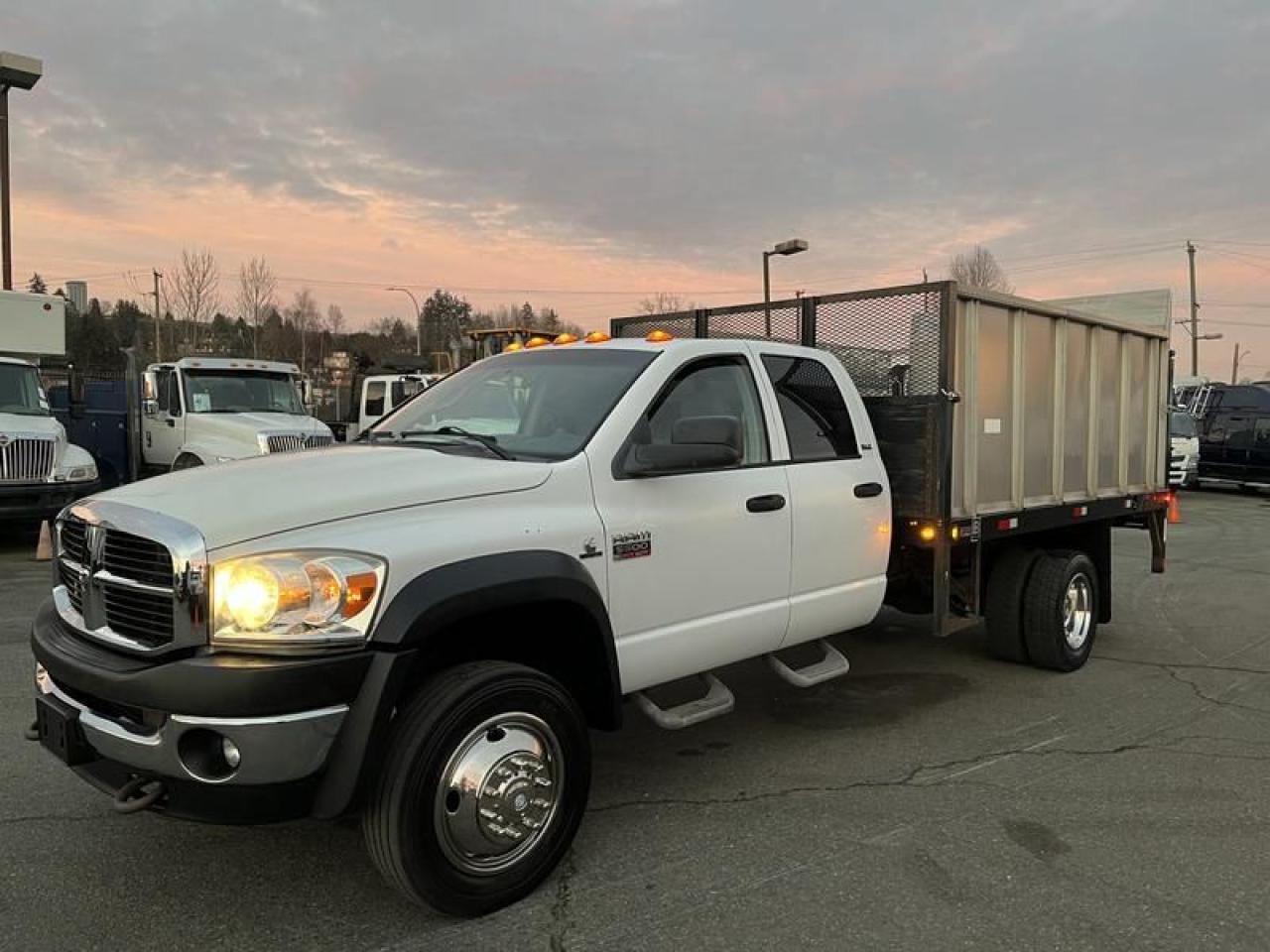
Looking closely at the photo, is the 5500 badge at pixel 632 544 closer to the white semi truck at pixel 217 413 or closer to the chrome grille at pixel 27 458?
the white semi truck at pixel 217 413

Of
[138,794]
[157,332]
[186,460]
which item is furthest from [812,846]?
[157,332]

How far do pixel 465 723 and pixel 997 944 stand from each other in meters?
1.81

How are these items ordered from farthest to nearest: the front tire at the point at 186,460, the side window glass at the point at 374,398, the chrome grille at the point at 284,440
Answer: the side window glass at the point at 374,398, the front tire at the point at 186,460, the chrome grille at the point at 284,440

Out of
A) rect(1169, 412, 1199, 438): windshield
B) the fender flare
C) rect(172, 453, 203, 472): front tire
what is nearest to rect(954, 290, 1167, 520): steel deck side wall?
the fender flare

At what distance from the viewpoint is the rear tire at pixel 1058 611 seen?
246 inches

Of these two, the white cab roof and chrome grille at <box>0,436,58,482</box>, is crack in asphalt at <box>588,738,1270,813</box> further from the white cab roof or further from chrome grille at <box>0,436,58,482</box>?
the white cab roof

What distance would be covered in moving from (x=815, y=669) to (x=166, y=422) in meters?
11.2

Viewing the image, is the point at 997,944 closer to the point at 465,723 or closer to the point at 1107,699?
the point at 465,723

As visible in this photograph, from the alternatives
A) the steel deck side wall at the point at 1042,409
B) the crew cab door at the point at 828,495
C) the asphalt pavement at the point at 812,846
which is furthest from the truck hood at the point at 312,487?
the steel deck side wall at the point at 1042,409

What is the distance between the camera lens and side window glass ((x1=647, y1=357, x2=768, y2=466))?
4145mm

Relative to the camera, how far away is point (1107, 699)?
583cm

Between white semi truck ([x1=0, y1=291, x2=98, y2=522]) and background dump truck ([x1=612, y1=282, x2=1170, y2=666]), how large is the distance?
763cm

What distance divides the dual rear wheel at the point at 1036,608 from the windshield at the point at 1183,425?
17363mm

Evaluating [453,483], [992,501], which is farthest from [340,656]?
[992,501]
